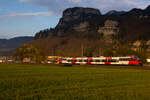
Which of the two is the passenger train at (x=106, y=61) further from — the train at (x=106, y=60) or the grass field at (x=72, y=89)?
the grass field at (x=72, y=89)

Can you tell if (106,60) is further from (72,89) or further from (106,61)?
(72,89)

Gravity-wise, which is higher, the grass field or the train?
the train

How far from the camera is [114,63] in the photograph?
82375 millimetres

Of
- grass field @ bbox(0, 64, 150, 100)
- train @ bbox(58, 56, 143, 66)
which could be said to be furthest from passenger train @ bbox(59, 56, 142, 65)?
grass field @ bbox(0, 64, 150, 100)

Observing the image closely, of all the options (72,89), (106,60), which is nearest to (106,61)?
(106,60)

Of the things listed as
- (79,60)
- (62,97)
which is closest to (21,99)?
(62,97)

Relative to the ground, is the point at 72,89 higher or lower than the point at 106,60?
lower

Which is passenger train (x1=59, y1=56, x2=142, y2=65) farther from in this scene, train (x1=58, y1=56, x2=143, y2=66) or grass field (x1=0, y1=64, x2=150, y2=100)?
grass field (x1=0, y1=64, x2=150, y2=100)

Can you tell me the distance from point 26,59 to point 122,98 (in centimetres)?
14413

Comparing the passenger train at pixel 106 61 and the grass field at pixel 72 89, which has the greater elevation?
the passenger train at pixel 106 61

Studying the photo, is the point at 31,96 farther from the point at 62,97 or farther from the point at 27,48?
the point at 27,48

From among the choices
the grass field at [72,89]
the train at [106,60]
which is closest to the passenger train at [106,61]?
the train at [106,60]

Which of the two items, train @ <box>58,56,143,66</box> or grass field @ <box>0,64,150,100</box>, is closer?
grass field @ <box>0,64,150,100</box>

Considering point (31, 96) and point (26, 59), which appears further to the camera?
point (26, 59)
